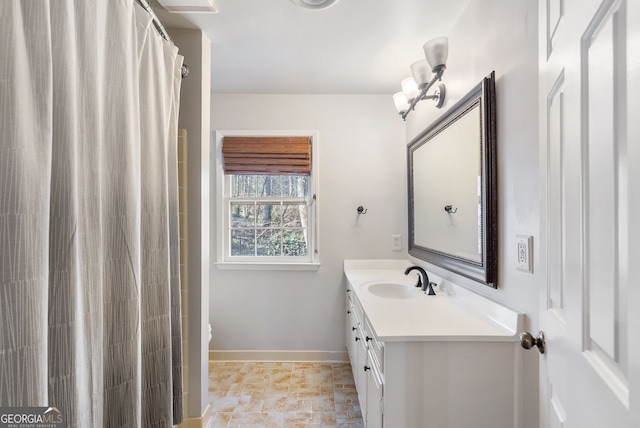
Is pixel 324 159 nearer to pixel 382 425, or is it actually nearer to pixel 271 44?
pixel 271 44

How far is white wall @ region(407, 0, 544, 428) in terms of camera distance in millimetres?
1100

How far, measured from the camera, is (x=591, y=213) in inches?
22.3

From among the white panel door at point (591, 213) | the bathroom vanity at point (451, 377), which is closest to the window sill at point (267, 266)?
the bathroom vanity at point (451, 377)

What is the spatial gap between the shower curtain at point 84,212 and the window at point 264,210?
137cm

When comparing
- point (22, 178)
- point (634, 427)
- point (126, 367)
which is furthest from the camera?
point (126, 367)

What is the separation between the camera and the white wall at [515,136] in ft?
3.61

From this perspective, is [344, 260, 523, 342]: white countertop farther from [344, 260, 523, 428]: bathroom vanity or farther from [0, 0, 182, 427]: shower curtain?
[0, 0, 182, 427]: shower curtain

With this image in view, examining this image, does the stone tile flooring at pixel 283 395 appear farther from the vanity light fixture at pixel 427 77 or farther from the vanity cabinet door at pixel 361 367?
the vanity light fixture at pixel 427 77

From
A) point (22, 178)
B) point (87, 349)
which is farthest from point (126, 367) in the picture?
point (22, 178)

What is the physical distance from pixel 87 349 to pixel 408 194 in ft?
7.42

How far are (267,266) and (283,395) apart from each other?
97 cm

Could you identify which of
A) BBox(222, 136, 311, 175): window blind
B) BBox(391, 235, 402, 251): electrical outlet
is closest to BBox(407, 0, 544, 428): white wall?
BBox(391, 235, 402, 251): electrical outlet

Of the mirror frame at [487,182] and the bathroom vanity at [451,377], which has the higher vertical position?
the mirror frame at [487,182]

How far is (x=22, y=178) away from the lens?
67 centimetres
